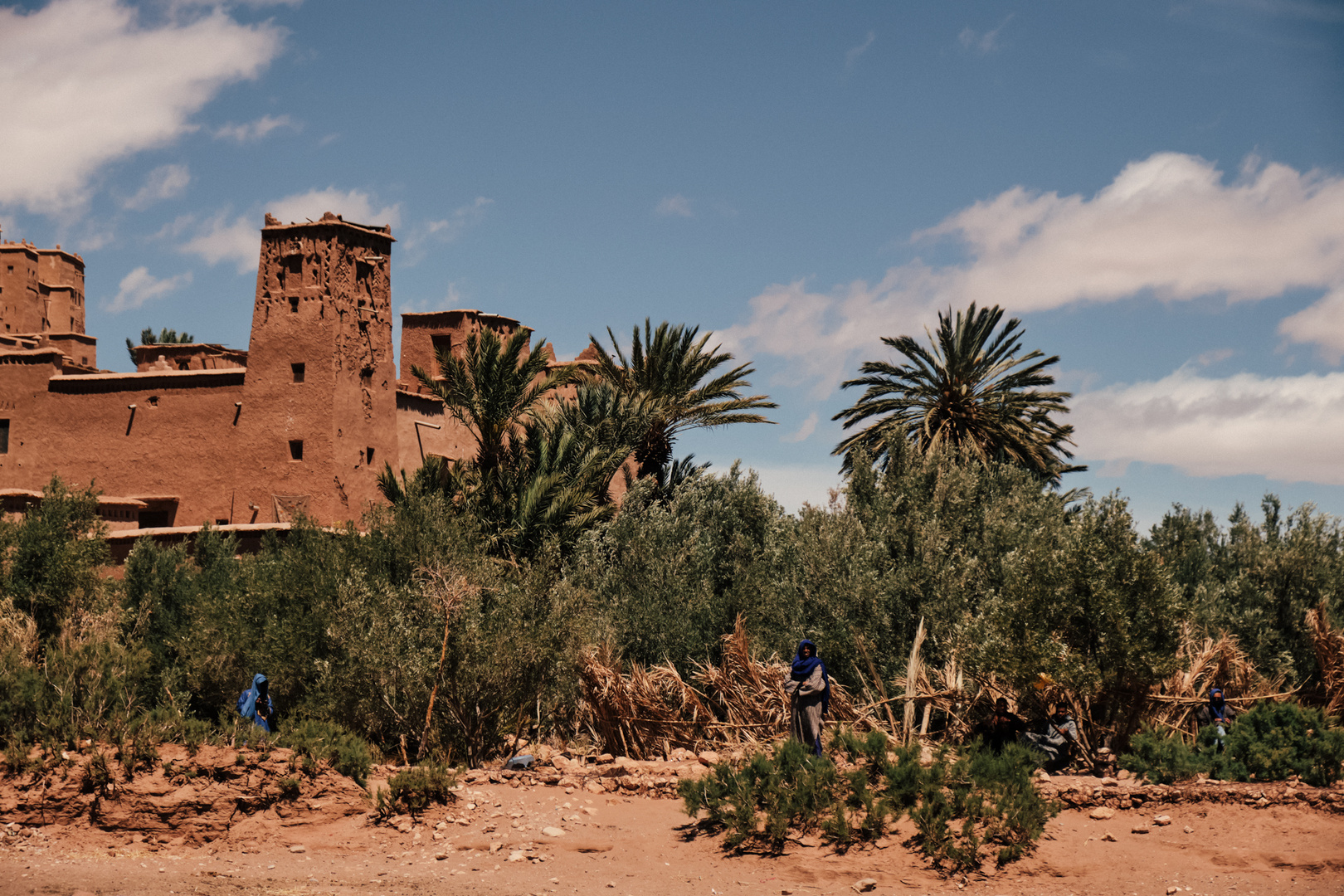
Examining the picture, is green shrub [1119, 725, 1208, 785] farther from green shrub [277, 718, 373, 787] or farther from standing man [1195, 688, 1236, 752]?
green shrub [277, 718, 373, 787]

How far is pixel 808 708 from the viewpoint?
37.8 feet

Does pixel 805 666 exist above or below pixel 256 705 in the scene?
→ above

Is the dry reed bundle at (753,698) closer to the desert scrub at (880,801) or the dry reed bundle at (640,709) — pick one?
the dry reed bundle at (640,709)

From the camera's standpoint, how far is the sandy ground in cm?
927

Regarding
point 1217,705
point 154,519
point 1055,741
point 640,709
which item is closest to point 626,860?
point 640,709

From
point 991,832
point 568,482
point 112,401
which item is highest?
point 112,401

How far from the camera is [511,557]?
18906mm

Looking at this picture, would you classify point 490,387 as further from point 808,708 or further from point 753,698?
point 808,708

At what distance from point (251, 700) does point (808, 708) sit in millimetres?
6770

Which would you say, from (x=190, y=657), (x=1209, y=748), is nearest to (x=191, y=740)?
(x=190, y=657)

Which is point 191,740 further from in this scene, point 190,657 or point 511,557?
point 511,557

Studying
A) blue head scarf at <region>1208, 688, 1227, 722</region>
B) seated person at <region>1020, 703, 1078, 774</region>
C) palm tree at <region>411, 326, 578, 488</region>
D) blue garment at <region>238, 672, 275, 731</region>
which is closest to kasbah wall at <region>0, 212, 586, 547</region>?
palm tree at <region>411, 326, 578, 488</region>

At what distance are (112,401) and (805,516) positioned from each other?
17.8 m

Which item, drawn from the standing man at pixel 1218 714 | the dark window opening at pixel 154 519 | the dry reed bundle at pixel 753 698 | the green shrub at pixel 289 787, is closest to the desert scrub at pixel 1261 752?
the standing man at pixel 1218 714
